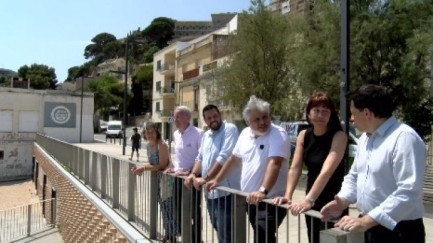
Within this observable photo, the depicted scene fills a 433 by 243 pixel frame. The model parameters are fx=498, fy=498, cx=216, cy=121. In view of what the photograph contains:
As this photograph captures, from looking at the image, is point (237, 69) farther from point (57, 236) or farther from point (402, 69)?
point (57, 236)

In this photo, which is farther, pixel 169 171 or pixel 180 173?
pixel 169 171

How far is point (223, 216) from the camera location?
178 inches

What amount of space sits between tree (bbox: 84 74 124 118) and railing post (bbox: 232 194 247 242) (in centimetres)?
6971

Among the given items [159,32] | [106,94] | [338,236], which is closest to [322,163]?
[338,236]

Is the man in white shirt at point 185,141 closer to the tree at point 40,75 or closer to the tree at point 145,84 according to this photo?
the tree at point 145,84

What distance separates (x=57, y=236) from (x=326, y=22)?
12.6 metres

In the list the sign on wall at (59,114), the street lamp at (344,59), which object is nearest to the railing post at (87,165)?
the street lamp at (344,59)

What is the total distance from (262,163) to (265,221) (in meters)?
0.59

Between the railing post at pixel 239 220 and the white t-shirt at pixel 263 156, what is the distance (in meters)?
0.22

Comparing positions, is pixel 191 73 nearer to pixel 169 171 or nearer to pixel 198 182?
pixel 169 171

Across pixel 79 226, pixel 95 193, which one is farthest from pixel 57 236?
pixel 95 193

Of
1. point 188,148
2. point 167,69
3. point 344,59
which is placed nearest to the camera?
point 188,148

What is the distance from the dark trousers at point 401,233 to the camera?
2.78 m

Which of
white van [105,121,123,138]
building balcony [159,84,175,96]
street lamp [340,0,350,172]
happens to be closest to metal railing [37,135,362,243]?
street lamp [340,0,350,172]
